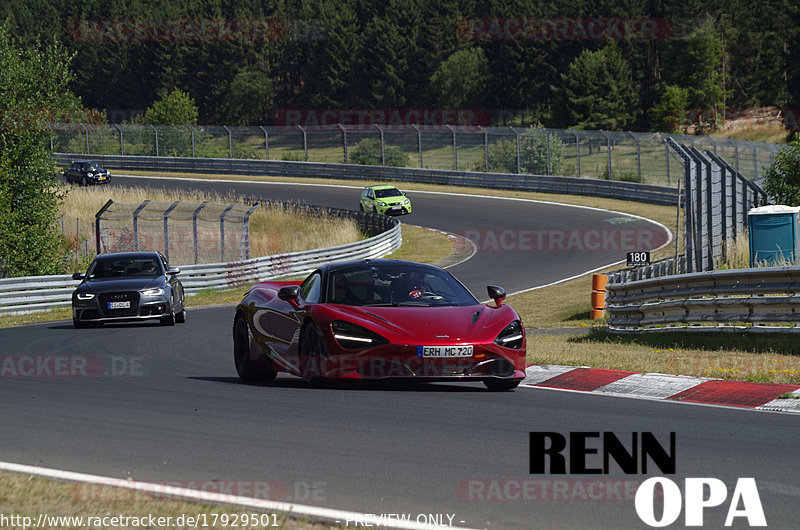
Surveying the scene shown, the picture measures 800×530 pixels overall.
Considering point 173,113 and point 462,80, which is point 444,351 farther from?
point 462,80

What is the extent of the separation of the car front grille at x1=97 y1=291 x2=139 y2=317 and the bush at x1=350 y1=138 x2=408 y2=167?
1739 inches

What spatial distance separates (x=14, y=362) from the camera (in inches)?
536

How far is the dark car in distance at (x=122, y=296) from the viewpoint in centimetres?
1953

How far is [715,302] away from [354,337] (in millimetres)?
6347

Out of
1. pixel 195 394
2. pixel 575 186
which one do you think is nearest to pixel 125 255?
pixel 195 394

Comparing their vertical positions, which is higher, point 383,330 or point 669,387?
point 383,330

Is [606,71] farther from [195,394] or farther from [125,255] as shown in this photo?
[195,394]

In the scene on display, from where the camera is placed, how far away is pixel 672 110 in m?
90.8

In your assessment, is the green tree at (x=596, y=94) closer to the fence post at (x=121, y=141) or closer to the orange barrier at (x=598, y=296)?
the fence post at (x=121, y=141)
